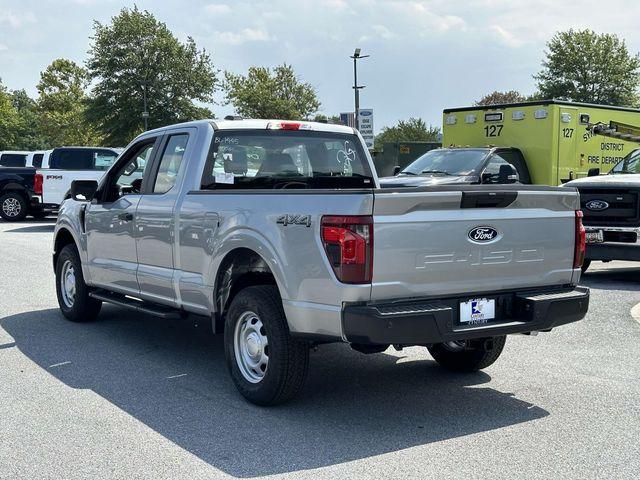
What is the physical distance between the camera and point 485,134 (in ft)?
53.3

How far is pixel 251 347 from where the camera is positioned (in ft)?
17.8

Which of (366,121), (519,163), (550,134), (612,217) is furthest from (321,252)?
(366,121)

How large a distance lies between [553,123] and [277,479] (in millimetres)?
12251

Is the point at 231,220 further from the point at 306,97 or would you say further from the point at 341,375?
the point at 306,97

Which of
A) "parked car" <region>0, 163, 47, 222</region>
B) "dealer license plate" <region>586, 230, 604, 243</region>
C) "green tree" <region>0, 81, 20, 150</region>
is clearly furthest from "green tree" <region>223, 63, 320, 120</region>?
"dealer license plate" <region>586, 230, 604, 243</region>

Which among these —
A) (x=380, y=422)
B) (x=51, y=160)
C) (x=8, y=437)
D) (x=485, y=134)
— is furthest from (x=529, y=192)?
(x=51, y=160)

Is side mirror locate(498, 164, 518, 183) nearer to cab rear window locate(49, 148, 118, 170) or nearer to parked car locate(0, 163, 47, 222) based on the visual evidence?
cab rear window locate(49, 148, 118, 170)

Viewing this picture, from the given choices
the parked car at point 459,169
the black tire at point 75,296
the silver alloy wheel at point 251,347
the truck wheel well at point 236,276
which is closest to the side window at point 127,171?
the black tire at point 75,296

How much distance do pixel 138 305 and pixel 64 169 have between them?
15.0 meters

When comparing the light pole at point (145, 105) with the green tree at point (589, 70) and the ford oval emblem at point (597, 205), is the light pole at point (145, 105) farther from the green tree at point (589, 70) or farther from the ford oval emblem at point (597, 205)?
the ford oval emblem at point (597, 205)

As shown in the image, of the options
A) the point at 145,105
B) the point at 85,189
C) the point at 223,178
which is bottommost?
the point at 85,189

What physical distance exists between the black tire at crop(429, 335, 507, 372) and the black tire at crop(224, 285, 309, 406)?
4.86ft

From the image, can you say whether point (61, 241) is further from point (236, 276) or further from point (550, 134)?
point (550, 134)

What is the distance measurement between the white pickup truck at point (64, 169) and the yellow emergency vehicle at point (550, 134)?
31.9ft
